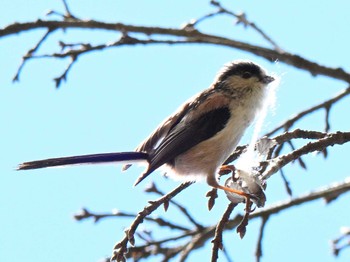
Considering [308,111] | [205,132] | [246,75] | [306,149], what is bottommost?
[306,149]

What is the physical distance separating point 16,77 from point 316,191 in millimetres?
1641

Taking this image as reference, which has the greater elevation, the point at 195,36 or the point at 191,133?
the point at 195,36

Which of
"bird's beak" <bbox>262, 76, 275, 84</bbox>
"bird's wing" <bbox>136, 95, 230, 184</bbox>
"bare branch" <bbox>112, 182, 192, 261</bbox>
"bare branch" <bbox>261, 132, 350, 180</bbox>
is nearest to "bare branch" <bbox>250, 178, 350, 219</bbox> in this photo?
"bare branch" <bbox>261, 132, 350, 180</bbox>

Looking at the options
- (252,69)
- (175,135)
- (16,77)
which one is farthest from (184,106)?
(16,77)

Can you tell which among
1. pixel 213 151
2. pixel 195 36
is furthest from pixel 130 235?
pixel 213 151

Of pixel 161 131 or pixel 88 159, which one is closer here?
pixel 88 159

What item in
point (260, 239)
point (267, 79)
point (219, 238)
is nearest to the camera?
point (219, 238)

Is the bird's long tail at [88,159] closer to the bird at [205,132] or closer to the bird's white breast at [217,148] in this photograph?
the bird at [205,132]

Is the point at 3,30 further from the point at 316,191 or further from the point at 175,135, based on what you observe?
the point at 316,191

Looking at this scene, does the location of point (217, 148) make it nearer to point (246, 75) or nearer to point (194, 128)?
point (194, 128)

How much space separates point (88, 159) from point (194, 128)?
766mm

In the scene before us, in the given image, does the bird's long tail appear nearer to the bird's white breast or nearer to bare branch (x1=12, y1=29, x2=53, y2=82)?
the bird's white breast

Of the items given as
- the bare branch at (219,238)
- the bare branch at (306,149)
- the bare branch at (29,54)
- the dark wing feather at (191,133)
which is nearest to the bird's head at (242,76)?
the dark wing feather at (191,133)

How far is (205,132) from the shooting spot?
3613 mm
